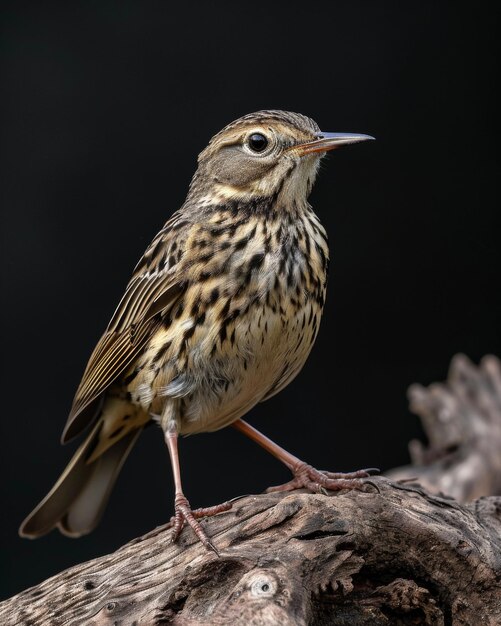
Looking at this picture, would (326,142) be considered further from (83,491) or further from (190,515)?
(83,491)

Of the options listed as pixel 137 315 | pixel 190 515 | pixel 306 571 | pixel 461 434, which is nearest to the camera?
pixel 306 571

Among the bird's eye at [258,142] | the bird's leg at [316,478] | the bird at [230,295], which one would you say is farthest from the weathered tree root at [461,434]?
the bird's eye at [258,142]

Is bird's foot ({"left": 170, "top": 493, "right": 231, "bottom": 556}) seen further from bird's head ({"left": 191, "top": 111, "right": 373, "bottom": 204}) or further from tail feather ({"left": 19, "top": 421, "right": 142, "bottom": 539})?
bird's head ({"left": 191, "top": 111, "right": 373, "bottom": 204})

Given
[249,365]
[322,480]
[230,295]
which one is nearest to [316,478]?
[322,480]

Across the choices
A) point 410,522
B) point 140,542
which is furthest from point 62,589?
point 410,522

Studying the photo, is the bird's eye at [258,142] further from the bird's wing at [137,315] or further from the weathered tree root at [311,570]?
the weathered tree root at [311,570]

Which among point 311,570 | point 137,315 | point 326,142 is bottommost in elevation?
point 311,570

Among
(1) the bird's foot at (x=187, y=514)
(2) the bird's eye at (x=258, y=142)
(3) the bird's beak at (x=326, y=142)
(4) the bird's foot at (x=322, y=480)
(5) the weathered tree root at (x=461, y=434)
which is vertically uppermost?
(2) the bird's eye at (x=258, y=142)
